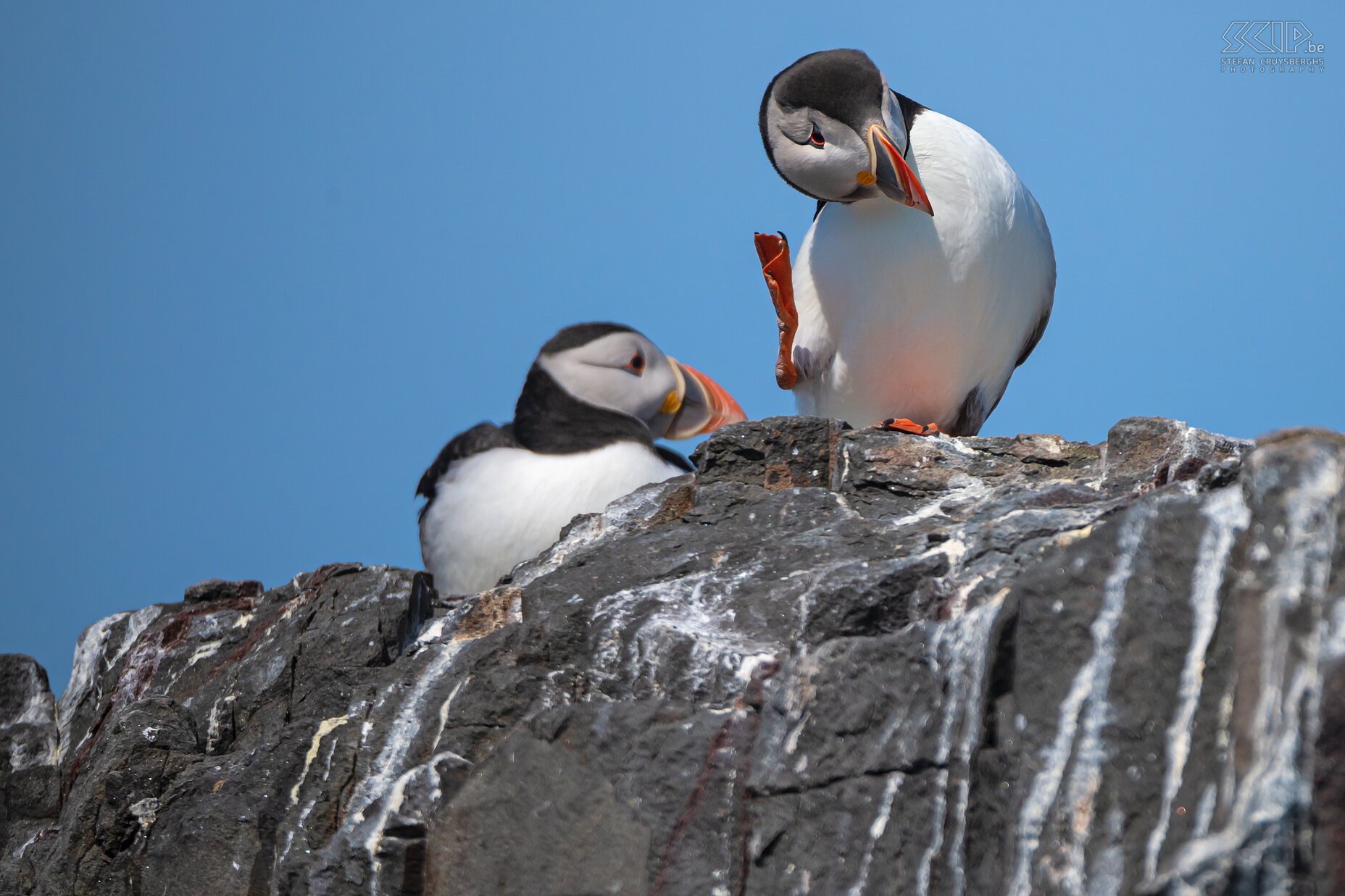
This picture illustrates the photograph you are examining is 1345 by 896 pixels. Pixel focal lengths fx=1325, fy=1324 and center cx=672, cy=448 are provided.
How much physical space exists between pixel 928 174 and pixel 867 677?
2.35m

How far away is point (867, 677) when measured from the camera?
2.51 meters

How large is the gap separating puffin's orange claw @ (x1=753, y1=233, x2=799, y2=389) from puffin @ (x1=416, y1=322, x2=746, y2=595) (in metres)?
0.72

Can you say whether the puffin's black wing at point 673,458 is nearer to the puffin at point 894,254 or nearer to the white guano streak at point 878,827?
the puffin at point 894,254

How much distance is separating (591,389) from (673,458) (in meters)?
0.44

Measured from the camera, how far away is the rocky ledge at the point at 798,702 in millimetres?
2094

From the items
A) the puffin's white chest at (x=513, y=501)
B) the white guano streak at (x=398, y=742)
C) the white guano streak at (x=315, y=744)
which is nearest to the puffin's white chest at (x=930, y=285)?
the puffin's white chest at (x=513, y=501)

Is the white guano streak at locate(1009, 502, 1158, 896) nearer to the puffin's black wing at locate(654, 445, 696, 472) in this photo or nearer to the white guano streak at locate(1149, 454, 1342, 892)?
the white guano streak at locate(1149, 454, 1342, 892)

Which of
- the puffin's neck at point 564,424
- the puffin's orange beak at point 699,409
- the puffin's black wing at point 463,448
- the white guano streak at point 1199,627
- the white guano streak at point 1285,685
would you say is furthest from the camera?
the puffin's orange beak at point 699,409

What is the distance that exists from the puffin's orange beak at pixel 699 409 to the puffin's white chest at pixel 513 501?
0.44 meters

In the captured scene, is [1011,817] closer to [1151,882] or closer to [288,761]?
[1151,882]

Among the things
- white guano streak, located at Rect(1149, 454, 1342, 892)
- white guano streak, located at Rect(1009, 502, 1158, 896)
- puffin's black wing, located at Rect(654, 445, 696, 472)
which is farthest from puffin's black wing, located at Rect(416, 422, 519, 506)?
white guano streak, located at Rect(1149, 454, 1342, 892)

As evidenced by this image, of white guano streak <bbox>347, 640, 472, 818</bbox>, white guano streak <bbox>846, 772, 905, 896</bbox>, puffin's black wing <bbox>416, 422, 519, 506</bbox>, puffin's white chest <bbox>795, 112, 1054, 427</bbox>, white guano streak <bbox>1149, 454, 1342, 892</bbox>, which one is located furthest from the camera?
puffin's black wing <bbox>416, 422, 519, 506</bbox>

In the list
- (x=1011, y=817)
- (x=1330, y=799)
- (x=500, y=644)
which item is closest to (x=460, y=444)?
(x=500, y=644)

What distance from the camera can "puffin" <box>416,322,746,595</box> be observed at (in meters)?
4.82
